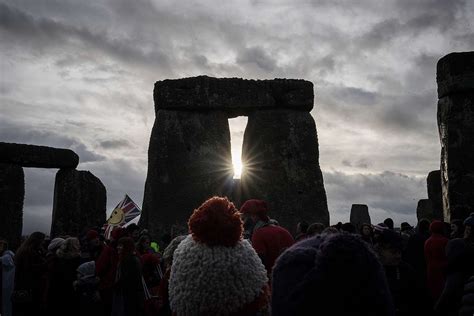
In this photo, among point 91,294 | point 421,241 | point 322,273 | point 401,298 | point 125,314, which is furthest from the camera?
point 421,241

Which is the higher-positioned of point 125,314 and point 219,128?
point 219,128

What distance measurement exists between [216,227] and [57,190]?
13492mm

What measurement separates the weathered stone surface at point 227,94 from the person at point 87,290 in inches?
238

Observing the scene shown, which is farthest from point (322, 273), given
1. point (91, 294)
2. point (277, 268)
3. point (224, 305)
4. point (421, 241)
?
point (421, 241)

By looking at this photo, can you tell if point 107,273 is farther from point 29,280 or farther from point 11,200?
point 11,200

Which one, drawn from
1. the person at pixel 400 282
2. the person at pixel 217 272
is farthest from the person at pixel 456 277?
the person at pixel 217 272

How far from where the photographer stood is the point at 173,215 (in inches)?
424

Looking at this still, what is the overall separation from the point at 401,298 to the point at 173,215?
798 cm

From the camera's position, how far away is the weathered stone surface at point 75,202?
14.3m

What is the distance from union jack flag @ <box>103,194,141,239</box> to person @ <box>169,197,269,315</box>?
9095 mm

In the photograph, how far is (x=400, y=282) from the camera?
3.21 m

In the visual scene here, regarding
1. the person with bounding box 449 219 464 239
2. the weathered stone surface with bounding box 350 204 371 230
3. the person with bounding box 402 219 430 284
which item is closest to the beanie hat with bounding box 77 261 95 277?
the person with bounding box 402 219 430 284

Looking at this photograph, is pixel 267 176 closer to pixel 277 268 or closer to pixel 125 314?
pixel 125 314

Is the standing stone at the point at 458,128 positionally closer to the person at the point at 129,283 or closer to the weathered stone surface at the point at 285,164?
the weathered stone surface at the point at 285,164
